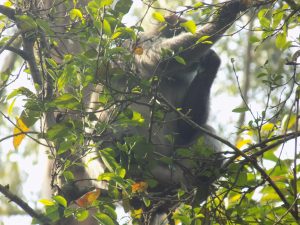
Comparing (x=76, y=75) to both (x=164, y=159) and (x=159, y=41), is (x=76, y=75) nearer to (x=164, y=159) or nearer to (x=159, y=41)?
(x=164, y=159)

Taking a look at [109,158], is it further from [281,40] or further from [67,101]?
[281,40]

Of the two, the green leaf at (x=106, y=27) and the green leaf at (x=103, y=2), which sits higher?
the green leaf at (x=103, y=2)

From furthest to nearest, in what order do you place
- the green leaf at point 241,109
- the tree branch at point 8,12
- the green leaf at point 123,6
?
the tree branch at point 8,12 → the green leaf at point 241,109 → the green leaf at point 123,6

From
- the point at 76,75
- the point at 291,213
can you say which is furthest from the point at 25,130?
the point at 291,213

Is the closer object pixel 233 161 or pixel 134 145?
pixel 134 145

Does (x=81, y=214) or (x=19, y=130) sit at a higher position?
(x=19, y=130)

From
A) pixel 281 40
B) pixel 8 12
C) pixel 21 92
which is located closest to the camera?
pixel 21 92

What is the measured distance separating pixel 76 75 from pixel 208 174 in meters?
0.93

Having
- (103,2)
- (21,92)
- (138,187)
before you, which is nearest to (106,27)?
(103,2)

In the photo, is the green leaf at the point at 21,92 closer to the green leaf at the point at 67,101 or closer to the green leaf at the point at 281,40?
the green leaf at the point at 67,101

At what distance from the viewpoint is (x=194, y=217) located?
8.17ft

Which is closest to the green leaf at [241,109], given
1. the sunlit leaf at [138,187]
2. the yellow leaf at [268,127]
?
the yellow leaf at [268,127]

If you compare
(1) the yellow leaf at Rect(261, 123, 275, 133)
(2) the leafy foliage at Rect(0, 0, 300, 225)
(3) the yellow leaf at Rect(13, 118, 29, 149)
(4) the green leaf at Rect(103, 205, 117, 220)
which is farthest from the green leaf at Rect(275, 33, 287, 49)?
(3) the yellow leaf at Rect(13, 118, 29, 149)

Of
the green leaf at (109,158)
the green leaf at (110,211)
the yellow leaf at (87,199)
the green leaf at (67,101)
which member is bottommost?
the green leaf at (110,211)
